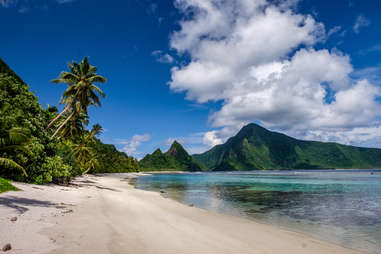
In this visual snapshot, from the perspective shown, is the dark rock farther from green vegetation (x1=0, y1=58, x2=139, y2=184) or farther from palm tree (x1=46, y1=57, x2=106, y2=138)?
palm tree (x1=46, y1=57, x2=106, y2=138)

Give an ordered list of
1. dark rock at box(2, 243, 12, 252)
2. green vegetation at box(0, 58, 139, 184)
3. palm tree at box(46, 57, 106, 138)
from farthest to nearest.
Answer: palm tree at box(46, 57, 106, 138)
green vegetation at box(0, 58, 139, 184)
dark rock at box(2, 243, 12, 252)

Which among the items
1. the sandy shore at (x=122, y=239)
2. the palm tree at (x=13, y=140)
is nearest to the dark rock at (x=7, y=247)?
the sandy shore at (x=122, y=239)

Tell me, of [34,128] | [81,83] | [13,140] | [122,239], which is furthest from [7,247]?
[81,83]

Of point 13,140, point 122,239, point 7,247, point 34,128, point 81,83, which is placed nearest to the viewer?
point 7,247

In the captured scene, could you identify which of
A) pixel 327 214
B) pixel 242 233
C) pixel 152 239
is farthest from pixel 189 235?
pixel 327 214

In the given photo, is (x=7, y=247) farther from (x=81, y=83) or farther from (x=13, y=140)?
(x=81, y=83)

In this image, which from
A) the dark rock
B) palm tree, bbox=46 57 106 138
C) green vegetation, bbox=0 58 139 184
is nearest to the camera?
the dark rock

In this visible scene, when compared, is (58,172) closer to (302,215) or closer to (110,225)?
(110,225)

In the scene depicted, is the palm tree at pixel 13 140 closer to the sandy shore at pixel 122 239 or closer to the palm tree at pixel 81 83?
the sandy shore at pixel 122 239

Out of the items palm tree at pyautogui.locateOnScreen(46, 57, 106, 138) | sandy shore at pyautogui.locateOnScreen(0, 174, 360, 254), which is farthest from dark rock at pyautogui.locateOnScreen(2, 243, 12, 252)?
palm tree at pyautogui.locateOnScreen(46, 57, 106, 138)

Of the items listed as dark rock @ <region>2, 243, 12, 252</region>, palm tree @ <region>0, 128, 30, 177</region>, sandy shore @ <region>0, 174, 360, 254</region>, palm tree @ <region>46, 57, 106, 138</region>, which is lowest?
sandy shore @ <region>0, 174, 360, 254</region>

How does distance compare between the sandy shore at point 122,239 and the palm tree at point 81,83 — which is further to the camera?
the palm tree at point 81,83

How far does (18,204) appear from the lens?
30.6 feet

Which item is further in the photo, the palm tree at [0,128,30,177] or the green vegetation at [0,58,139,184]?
the green vegetation at [0,58,139,184]
